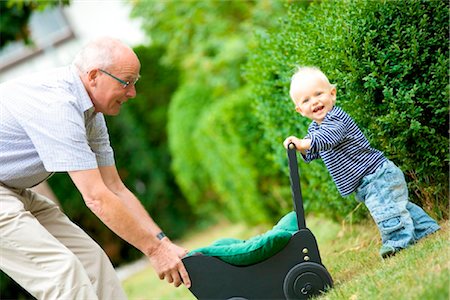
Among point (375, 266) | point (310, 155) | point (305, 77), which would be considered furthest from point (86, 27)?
point (375, 266)

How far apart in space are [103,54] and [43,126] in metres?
0.53

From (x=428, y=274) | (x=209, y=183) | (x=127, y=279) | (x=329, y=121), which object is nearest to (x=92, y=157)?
(x=329, y=121)

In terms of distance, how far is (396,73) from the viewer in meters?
4.94

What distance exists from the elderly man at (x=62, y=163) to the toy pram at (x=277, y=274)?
12 centimetres

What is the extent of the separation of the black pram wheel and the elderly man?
0.56m

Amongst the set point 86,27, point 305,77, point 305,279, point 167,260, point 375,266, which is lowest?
point 375,266

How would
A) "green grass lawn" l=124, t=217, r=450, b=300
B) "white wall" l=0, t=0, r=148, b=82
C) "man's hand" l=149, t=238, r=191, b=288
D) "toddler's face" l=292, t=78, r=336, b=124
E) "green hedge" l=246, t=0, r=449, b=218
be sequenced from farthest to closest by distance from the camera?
"white wall" l=0, t=0, r=148, b=82 → "green hedge" l=246, t=0, r=449, b=218 → "toddler's face" l=292, t=78, r=336, b=124 → "man's hand" l=149, t=238, r=191, b=288 → "green grass lawn" l=124, t=217, r=450, b=300

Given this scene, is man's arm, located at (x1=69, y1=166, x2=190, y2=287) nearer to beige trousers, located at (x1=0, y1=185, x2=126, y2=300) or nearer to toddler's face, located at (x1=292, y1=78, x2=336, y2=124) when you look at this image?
beige trousers, located at (x1=0, y1=185, x2=126, y2=300)

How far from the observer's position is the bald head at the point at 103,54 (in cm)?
434

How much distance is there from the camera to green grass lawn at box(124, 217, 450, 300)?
3578mm

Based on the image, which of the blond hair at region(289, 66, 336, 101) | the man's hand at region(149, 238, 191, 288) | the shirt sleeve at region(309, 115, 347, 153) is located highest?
the blond hair at region(289, 66, 336, 101)

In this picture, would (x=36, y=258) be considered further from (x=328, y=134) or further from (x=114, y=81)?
(x=328, y=134)

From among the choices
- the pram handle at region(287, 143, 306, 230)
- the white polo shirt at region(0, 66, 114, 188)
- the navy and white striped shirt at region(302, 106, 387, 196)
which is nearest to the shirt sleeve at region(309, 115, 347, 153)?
the navy and white striped shirt at region(302, 106, 387, 196)

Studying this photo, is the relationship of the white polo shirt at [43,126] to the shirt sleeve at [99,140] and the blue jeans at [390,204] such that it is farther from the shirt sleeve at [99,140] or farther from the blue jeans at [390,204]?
the blue jeans at [390,204]
